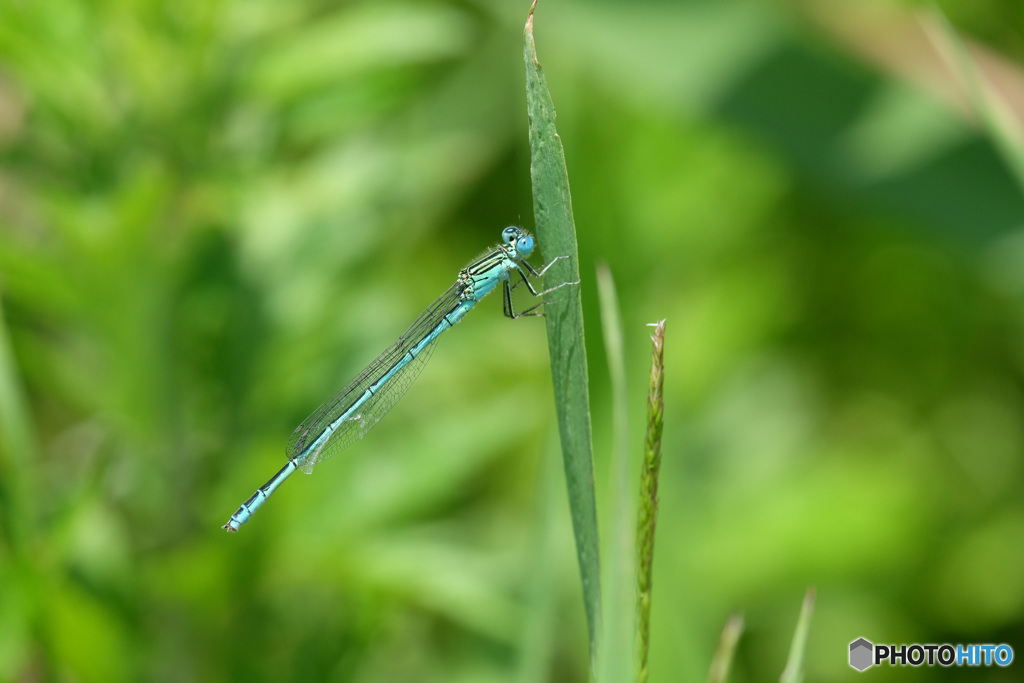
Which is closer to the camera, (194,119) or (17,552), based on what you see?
(17,552)

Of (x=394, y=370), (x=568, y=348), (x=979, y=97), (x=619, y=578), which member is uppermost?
(x=394, y=370)

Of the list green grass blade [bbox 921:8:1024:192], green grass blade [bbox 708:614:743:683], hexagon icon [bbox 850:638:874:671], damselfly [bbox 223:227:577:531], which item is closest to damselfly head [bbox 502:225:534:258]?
damselfly [bbox 223:227:577:531]

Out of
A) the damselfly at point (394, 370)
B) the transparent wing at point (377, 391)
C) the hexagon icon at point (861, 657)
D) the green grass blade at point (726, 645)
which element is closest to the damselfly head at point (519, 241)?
the damselfly at point (394, 370)

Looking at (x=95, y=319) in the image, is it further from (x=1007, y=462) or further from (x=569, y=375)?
(x=1007, y=462)

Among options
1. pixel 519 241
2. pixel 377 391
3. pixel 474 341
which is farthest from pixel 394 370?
pixel 519 241

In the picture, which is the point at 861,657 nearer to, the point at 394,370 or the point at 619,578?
the point at 619,578

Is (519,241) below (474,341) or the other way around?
below

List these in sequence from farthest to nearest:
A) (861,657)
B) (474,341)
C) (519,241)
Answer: (474,341), (519,241), (861,657)

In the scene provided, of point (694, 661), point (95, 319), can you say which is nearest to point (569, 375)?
point (694, 661)
